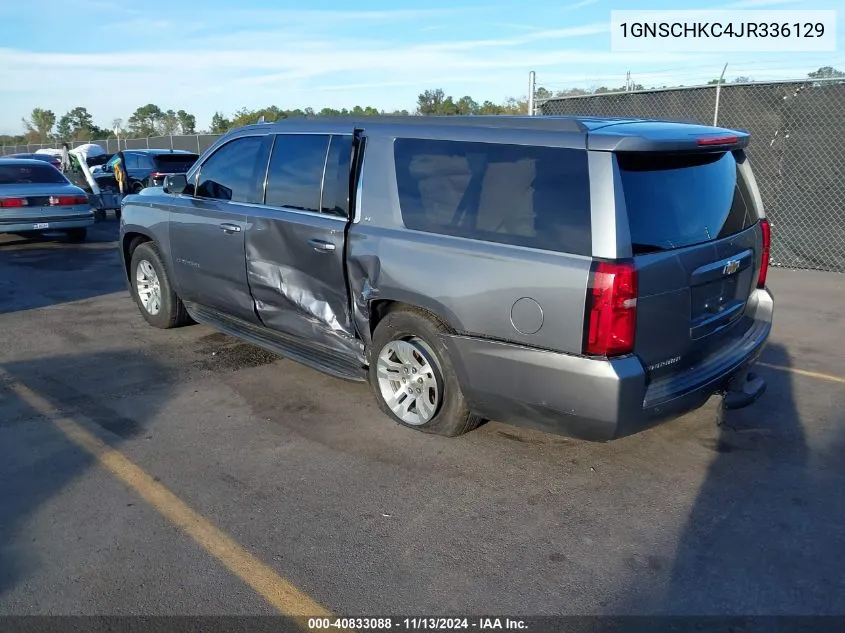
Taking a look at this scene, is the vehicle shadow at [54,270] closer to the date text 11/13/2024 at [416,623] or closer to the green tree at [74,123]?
the date text 11/13/2024 at [416,623]

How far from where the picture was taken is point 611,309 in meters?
3.49

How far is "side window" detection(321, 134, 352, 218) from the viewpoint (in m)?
4.80

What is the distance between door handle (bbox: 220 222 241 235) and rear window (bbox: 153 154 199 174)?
1194 cm

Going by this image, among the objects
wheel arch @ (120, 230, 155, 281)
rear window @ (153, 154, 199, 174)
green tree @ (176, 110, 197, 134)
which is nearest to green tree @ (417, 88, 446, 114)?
rear window @ (153, 154, 199, 174)

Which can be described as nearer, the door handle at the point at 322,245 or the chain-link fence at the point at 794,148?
the door handle at the point at 322,245

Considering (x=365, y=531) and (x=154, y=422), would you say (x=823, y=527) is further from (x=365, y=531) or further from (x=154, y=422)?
(x=154, y=422)

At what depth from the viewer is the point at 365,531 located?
3.52 metres

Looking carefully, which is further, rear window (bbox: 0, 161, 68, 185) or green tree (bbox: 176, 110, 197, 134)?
green tree (bbox: 176, 110, 197, 134)

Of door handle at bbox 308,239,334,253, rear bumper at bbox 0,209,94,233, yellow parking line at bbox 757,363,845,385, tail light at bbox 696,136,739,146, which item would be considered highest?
tail light at bbox 696,136,739,146

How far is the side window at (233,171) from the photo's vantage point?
18.4 ft

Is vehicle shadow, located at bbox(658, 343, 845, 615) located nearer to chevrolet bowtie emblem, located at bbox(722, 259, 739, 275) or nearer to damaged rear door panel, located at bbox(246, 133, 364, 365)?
chevrolet bowtie emblem, located at bbox(722, 259, 739, 275)

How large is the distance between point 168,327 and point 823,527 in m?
5.60

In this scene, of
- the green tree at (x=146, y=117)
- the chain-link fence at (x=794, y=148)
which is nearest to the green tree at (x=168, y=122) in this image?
the green tree at (x=146, y=117)

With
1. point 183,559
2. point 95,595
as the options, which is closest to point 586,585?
point 183,559
